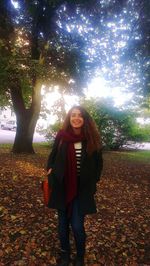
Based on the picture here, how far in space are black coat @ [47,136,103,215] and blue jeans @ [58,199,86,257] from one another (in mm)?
100

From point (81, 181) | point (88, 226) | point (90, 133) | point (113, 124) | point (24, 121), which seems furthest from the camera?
point (113, 124)

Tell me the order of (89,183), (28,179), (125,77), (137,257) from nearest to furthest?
1. (89,183)
2. (137,257)
3. (28,179)
4. (125,77)

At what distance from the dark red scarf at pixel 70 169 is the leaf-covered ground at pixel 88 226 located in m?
1.19

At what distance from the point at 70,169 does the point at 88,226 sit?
7.68ft

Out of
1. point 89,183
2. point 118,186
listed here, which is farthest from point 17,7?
point 89,183

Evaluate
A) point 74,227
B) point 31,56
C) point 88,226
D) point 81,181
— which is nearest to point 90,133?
point 81,181

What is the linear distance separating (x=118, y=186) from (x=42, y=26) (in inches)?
332

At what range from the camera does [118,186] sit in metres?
9.38

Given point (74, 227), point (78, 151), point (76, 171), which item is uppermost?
point (78, 151)

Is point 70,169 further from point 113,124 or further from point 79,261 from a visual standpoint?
point 113,124

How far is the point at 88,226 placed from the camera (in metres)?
5.85

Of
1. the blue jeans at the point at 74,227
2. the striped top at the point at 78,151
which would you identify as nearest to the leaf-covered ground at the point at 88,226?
the blue jeans at the point at 74,227

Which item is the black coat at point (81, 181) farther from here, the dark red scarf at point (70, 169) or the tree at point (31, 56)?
the tree at point (31, 56)

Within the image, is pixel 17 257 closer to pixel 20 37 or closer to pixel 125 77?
pixel 20 37
